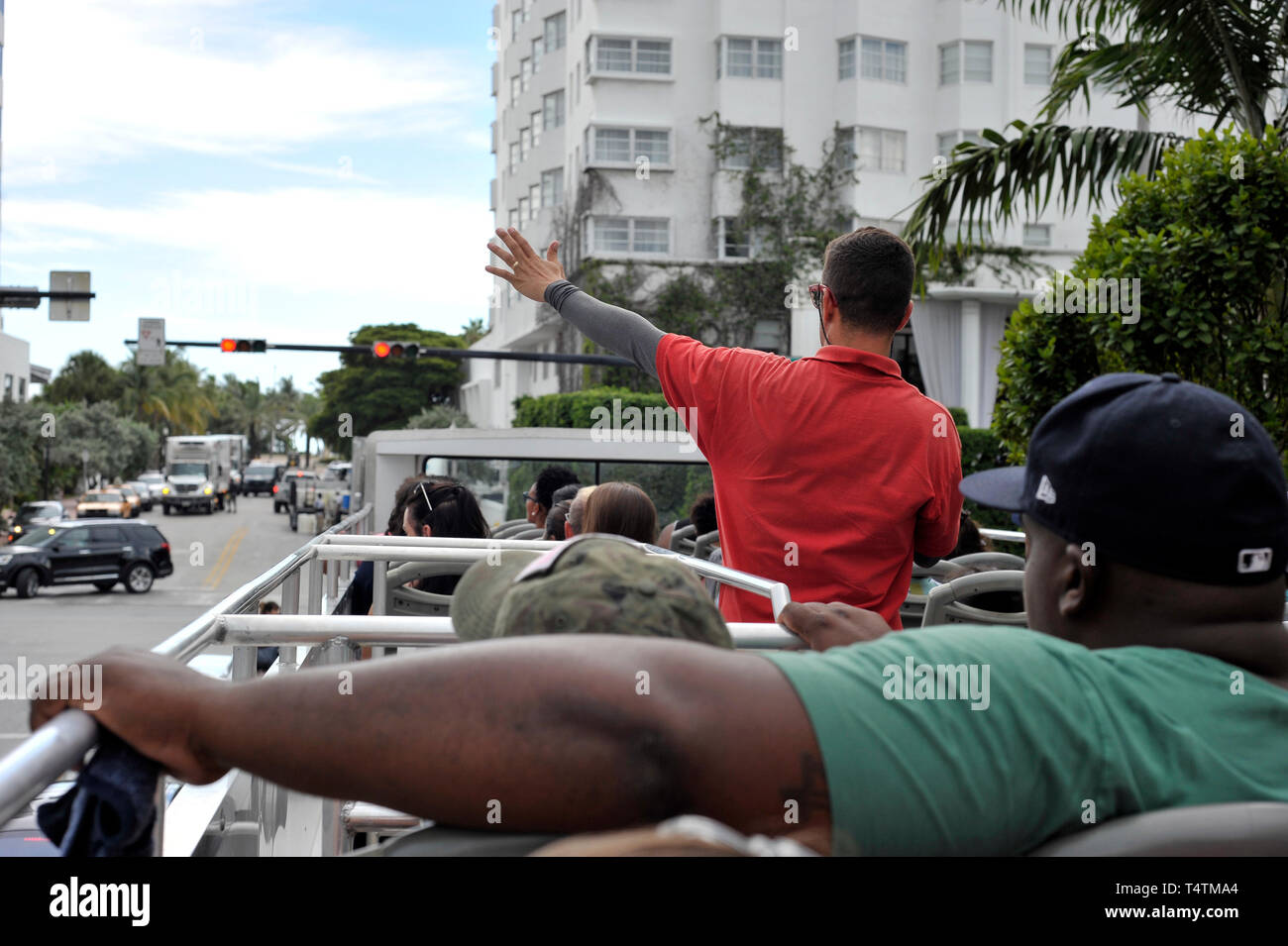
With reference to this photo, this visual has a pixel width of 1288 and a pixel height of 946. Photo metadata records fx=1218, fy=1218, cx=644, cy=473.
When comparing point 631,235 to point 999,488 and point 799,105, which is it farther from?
point 999,488

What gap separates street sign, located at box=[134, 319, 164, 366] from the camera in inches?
1098

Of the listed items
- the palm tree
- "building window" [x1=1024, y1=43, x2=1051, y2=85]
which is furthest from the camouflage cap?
"building window" [x1=1024, y1=43, x2=1051, y2=85]

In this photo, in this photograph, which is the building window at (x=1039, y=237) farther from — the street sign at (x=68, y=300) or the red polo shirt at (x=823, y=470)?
the red polo shirt at (x=823, y=470)

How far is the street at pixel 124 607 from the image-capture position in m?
21.9

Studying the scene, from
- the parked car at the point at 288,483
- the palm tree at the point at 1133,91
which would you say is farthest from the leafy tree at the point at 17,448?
the palm tree at the point at 1133,91

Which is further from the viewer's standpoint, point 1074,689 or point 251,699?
point 1074,689

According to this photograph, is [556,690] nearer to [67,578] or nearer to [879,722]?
[879,722]

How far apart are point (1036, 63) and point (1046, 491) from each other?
127ft

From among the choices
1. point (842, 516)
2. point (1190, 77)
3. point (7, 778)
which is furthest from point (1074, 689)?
point (1190, 77)

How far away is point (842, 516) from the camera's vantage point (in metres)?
2.71

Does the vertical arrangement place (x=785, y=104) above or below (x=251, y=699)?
above

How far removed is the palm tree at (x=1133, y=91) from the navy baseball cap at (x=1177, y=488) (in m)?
9.26

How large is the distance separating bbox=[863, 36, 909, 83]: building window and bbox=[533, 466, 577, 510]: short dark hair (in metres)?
31.5
